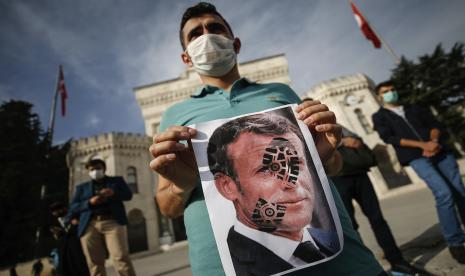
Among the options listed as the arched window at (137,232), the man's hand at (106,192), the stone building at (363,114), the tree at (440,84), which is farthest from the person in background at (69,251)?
the tree at (440,84)

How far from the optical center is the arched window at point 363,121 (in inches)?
740

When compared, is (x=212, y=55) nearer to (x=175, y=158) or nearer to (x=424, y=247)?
(x=175, y=158)

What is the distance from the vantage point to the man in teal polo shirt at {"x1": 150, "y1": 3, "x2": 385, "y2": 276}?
35.6 inches

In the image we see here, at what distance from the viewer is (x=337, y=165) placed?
1243mm

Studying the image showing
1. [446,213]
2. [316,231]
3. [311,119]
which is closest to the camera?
[316,231]

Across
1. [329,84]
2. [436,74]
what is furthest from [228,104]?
[436,74]

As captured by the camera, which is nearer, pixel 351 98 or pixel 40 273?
pixel 40 273

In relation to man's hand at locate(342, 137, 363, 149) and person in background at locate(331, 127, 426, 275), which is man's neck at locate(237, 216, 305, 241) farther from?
man's hand at locate(342, 137, 363, 149)

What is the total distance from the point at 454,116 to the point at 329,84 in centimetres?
993

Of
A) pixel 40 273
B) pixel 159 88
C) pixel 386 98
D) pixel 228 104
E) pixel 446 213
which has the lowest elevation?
pixel 446 213

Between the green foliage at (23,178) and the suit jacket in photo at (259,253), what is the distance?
48.1 ft

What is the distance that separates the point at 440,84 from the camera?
1938cm

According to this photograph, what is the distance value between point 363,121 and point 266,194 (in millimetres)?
21447

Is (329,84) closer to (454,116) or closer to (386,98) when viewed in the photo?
(454,116)
